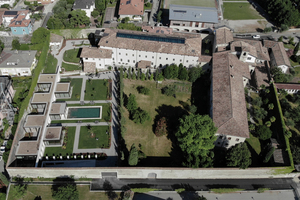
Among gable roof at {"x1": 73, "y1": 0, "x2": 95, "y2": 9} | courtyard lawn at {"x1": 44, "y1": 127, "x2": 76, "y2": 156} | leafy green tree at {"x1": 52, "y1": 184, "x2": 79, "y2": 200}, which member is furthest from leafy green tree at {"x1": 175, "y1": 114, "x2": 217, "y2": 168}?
gable roof at {"x1": 73, "y1": 0, "x2": 95, "y2": 9}

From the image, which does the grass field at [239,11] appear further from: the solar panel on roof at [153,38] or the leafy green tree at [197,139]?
the leafy green tree at [197,139]

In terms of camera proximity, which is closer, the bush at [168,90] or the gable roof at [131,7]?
the bush at [168,90]

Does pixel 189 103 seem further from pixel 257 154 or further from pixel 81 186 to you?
pixel 81 186

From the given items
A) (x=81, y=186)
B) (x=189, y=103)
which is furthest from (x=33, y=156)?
(x=189, y=103)

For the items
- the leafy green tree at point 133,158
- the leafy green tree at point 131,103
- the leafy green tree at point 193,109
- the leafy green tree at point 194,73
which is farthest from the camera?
the leafy green tree at point 194,73

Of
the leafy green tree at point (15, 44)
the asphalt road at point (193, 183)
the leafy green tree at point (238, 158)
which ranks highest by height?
the leafy green tree at point (15, 44)

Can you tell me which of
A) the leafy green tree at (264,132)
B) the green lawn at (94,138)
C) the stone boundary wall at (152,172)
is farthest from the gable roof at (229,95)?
the green lawn at (94,138)
